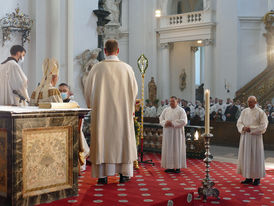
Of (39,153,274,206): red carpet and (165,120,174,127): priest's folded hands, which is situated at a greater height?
(165,120,174,127): priest's folded hands

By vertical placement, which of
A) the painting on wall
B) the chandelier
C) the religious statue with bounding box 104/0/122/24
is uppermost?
the religious statue with bounding box 104/0/122/24

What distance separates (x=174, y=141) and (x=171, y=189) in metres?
3.63

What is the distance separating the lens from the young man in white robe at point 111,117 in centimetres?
497

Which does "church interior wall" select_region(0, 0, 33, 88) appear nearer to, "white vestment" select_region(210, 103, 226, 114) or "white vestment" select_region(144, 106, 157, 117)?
"white vestment" select_region(144, 106, 157, 117)

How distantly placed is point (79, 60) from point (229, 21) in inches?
454

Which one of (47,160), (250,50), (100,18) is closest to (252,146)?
(47,160)

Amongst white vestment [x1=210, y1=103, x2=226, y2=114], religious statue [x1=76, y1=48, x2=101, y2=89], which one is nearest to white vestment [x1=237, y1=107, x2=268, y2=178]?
religious statue [x1=76, y1=48, x2=101, y2=89]

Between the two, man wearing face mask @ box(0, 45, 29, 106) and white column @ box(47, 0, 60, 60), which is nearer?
man wearing face mask @ box(0, 45, 29, 106)

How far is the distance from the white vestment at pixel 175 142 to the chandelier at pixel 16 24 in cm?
494

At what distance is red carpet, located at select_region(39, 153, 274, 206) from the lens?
431cm

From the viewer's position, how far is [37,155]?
13.1 ft

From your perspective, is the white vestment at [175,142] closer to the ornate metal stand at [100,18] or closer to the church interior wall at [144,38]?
the church interior wall at [144,38]

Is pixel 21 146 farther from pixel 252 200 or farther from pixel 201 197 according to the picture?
pixel 252 200

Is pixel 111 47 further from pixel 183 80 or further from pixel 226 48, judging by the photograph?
pixel 183 80
